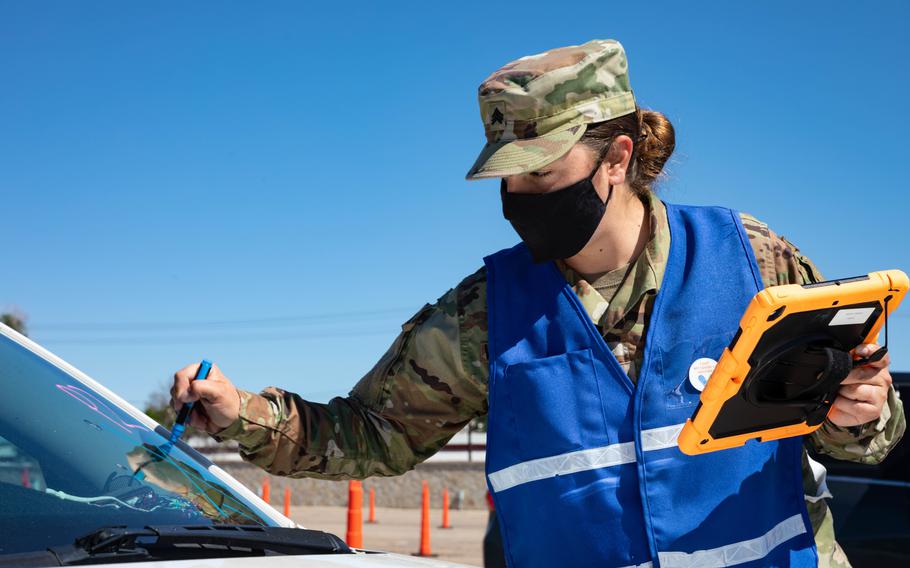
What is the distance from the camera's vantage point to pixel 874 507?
5.34 m

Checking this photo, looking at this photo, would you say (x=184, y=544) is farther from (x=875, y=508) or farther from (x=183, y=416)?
(x=875, y=508)

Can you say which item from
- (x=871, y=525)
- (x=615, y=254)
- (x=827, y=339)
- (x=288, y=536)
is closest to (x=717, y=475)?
(x=827, y=339)

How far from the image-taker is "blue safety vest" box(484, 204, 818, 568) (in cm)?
239

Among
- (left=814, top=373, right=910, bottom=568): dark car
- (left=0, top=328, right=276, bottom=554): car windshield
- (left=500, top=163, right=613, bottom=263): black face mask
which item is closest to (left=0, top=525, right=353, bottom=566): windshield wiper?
(left=0, top=328, right=276, bottom=554): car windshield

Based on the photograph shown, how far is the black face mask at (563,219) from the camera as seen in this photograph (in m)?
2.72

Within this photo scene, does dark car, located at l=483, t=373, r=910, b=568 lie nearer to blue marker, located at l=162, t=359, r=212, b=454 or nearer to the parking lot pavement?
blue marker, located at l=162, t=359, r=212, b=454

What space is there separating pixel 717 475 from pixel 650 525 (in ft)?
0.64

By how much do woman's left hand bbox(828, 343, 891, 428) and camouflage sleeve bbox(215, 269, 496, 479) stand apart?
0.91m

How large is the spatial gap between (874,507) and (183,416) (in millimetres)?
3996

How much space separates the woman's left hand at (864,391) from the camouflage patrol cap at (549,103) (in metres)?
0.87

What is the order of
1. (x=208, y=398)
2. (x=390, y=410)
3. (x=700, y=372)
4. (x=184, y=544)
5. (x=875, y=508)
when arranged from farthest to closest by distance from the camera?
(x=875, y=508), (x=390, y=410), (x=208, y=398), (x=700, y=372), (x=184, y=544)

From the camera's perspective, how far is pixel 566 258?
2809 millimetres

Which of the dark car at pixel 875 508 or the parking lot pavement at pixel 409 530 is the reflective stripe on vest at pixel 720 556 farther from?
the parking lot pavement at pixel 409 530

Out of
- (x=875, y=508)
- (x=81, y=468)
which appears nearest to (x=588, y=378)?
(x=81, y=468)
